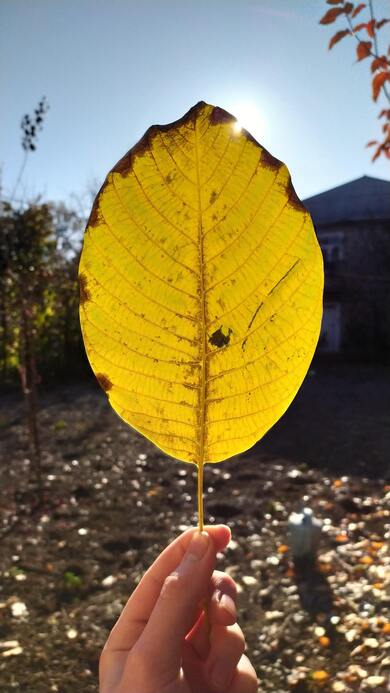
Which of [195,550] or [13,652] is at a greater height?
[195,550]

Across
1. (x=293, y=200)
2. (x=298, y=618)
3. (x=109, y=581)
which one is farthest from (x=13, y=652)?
(x=293, y=200)

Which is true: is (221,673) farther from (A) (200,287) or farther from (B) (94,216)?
(B) (94,216)

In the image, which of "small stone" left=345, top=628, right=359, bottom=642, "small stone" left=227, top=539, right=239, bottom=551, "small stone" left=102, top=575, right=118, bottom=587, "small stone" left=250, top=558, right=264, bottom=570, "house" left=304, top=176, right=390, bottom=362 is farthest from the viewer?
"house" left=304, top=176, right=390, bottom=362

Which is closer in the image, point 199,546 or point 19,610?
point 199,546

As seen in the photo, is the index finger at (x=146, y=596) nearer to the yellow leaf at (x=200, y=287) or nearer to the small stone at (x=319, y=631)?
the yellow leaf at (x=200, y=287)

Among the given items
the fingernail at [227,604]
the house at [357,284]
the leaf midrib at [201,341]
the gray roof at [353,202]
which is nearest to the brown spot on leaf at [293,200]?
the leaf midrib at [201,341]

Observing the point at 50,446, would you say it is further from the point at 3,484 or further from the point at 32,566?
the point at 32,566

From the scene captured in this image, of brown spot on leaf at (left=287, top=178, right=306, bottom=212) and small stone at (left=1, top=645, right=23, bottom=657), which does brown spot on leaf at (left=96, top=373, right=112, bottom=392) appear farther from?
small stone at (left=1, top=645, right=23, bottom=657)

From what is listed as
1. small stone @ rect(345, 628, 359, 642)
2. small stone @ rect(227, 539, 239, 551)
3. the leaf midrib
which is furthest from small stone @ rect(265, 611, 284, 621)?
the leaf midrib
